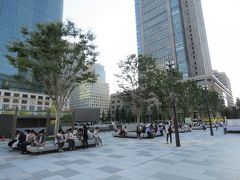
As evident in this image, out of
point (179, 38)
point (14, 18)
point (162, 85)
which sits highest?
point (14, 18)

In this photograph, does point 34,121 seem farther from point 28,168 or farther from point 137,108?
point 28,168

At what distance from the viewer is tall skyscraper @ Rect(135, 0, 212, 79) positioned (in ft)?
309

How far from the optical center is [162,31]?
101125 millimetres

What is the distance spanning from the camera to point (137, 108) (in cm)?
2344

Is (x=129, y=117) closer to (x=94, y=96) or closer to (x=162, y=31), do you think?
(x=94, y=96)

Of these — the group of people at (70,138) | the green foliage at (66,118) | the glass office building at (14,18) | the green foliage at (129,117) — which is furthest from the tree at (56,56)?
the green foliage at (129,117)

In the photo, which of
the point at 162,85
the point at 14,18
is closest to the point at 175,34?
the point at 162,85

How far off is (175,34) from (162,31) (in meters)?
8.23

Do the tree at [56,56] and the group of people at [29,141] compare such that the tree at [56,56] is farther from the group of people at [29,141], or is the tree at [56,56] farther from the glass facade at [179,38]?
the glass facade at [179,38]

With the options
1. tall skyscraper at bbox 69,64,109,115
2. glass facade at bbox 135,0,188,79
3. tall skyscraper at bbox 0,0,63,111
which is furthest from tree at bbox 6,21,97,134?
tall skyscraper at bbox 69,64,109,115

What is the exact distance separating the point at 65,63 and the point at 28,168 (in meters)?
9.61

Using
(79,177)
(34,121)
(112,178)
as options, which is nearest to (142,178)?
(112,178)

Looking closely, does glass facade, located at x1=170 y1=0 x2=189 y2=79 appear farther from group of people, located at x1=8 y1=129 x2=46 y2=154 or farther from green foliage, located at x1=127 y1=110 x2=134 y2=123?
group of people, located at x1=8 y1=129 x2=46 y2=154

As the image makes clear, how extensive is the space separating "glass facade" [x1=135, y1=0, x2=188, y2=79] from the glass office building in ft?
178
